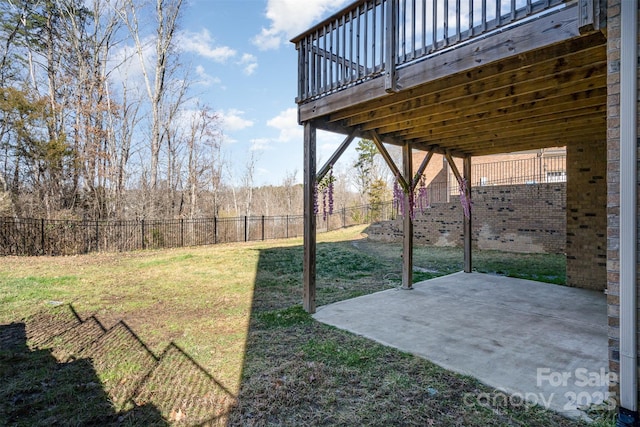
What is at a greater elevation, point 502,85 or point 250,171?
point 250,171

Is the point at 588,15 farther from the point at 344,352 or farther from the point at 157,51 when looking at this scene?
the point at 157,51

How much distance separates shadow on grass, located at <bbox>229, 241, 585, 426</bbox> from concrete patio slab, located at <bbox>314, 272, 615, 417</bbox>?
0.17m

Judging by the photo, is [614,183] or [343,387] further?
[343,387]

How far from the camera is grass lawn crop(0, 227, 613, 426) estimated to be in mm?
2273

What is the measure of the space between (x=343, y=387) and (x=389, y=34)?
3325mm

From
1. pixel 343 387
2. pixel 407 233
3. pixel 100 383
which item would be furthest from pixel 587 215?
pixel 100 383

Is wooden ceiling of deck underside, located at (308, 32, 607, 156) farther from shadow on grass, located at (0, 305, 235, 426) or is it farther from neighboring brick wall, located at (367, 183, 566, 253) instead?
neighboring brick wall, located at (367, 183, 566, 253)

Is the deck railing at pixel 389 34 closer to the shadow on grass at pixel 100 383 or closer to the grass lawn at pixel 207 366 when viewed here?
the grass lawn at pixel 207 366

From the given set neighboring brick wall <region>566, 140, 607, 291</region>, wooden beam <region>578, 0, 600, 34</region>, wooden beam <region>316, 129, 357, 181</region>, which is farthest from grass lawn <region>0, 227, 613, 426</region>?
neighboring brick wall <region>566, 140, 607, 291</region>

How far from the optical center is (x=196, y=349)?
133 inches

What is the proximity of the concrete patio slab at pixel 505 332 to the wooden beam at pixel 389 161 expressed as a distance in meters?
1.84

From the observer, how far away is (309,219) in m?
4.55

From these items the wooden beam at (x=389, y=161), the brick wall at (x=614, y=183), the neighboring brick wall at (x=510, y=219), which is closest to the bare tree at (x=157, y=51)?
the wooden beam at (x=389, y=161)

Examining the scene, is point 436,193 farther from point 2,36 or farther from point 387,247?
point 2,36
